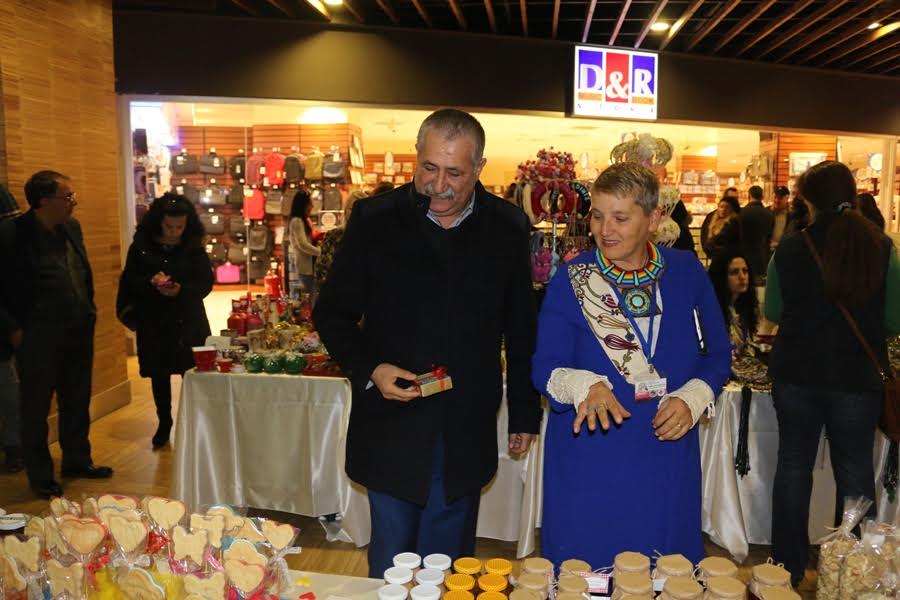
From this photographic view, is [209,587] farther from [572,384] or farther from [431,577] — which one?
[572,384]

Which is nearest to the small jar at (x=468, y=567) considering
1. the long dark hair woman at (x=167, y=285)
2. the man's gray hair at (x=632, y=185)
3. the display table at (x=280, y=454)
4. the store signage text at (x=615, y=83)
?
the man's gray hair at (x=632, y=185)

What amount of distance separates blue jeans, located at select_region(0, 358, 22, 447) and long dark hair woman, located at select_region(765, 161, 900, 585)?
13.4 feet

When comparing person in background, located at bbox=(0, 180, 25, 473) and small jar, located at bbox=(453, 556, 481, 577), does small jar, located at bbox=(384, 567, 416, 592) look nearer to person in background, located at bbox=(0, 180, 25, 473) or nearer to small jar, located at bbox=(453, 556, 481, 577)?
small jar, located at bbox=(453, 556, 481, 577)

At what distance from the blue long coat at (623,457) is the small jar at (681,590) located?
510 mm

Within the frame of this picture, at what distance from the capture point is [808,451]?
2.80 m

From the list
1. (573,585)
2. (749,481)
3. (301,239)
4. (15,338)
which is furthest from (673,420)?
(301,239)

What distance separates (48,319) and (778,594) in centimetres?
380

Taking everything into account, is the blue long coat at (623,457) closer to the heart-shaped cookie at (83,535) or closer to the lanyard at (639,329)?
the lanyard at (639,329)

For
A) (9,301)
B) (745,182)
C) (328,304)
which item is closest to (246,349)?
(9,301)

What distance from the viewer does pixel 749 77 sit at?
8.24 metres

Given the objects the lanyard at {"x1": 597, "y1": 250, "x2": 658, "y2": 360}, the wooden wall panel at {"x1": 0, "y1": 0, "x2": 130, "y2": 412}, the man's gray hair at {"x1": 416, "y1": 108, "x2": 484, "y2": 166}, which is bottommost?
the lanyard at {"x1": 597, "y1": 250, "x2": 658, "y2": 360}

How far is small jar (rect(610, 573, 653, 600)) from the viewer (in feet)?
3.83

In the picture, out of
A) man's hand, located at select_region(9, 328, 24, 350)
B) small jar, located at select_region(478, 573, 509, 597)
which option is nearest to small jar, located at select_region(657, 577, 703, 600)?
small jar, located at select_region(478, 573, 509, 597)

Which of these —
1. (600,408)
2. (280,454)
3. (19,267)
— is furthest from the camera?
(19,267)
